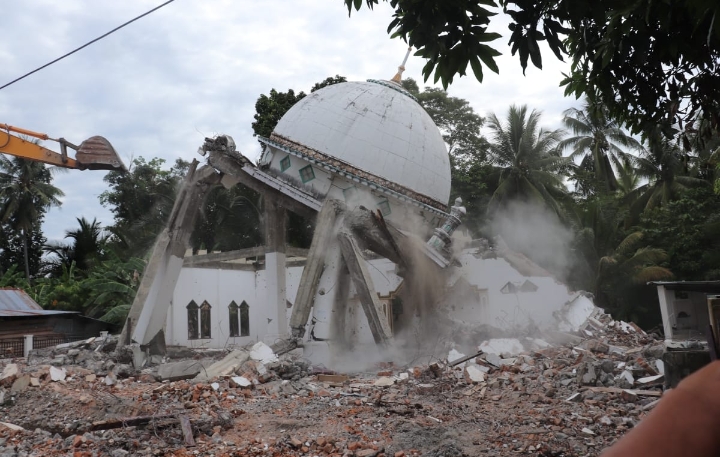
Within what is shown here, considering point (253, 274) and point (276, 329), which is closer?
point (276, 329)

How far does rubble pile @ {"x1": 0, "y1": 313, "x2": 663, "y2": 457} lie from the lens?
6824mm

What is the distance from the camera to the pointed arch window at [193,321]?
70.4ft

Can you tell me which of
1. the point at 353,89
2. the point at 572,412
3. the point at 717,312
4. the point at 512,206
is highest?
the point at 353,89

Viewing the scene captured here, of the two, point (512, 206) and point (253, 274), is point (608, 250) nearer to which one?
point (512, 206)

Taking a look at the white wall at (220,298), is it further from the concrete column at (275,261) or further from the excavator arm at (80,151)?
the excavator arm at (80,151)

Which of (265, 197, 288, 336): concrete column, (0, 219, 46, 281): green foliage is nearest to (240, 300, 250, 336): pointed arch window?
(265, 197, 288, 336): concrete column

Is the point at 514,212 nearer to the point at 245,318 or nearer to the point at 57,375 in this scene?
the point at 245,318

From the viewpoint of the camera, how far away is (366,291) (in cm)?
1443

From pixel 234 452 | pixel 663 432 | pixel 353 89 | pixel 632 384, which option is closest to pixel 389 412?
pixel 234 452

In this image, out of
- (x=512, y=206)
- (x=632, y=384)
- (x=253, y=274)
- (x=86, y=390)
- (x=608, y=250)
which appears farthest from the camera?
(x=512, y=206)

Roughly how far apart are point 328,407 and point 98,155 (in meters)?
6.49

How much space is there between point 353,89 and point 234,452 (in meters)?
14.3

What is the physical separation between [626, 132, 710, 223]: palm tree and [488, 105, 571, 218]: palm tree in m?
4.16

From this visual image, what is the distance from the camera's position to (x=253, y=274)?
22906 mm
